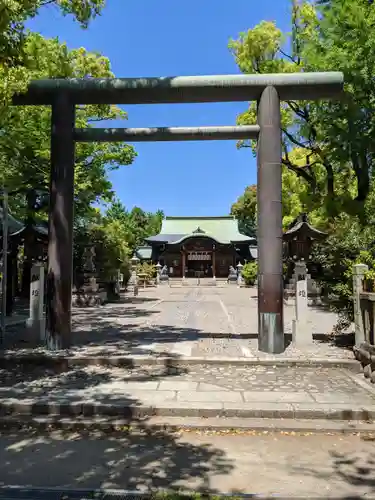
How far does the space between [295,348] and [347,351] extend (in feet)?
3.27

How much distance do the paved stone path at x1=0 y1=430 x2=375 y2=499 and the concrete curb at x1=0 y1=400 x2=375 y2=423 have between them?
1.58 ft

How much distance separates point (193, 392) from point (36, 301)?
15.7ft

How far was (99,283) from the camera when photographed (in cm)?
2080

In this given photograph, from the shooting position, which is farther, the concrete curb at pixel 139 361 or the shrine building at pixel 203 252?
the shrine building at pixel 203 252

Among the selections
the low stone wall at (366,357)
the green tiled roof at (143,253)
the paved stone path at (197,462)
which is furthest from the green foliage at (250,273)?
the paved stone path at (197,462)

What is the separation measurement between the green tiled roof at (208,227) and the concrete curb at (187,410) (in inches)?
1568

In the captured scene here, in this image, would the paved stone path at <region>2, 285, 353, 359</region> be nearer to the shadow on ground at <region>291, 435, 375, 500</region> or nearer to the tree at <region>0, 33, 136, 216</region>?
the shadow on ground at <region>291, 435, 375, 500</region>

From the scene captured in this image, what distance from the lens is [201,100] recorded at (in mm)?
8695

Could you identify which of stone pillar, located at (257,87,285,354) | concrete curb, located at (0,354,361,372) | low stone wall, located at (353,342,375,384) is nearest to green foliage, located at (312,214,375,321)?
low stone wall, located at (353,342,375,384)

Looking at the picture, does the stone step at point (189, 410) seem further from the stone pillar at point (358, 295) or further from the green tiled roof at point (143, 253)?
the green tiled roof at point (143, 253)

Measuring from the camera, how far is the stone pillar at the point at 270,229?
8148 millimetres

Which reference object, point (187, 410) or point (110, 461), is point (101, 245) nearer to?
point (187, 410)

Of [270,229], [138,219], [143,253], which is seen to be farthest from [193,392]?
[138,219]

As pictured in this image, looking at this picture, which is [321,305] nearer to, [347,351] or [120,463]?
[347,351]
